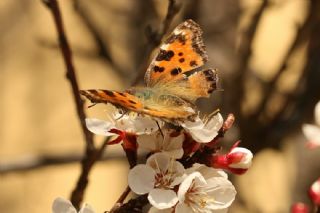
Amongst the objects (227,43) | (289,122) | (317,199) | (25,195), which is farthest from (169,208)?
(25,195)

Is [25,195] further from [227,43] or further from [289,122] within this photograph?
[289,122]

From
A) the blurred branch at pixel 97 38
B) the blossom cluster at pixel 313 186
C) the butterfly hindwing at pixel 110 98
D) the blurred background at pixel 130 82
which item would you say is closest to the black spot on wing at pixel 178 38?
the butterfly hindwing at pixel 110 98

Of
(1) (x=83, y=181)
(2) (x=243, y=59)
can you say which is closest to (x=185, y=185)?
(1) (x=83, y=181)

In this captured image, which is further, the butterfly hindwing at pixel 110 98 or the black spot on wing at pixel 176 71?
the black spot on wing at pixel 176 71

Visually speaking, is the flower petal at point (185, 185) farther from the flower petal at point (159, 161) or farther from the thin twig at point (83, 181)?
the thin twig at point (83, 181)

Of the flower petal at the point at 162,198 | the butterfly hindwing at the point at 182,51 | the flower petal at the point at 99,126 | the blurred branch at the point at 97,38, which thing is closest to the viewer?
the flower petal at the point at 162,198

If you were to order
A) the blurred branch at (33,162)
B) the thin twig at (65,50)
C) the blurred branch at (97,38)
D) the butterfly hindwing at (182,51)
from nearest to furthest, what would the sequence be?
the butterfly hindwing at (182,51) → the thin twig at (65,50) → the blurred branch at (33,162) → the blurred branch at (97,38)

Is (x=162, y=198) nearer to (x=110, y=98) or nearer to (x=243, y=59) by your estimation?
(x=110, y=98)
